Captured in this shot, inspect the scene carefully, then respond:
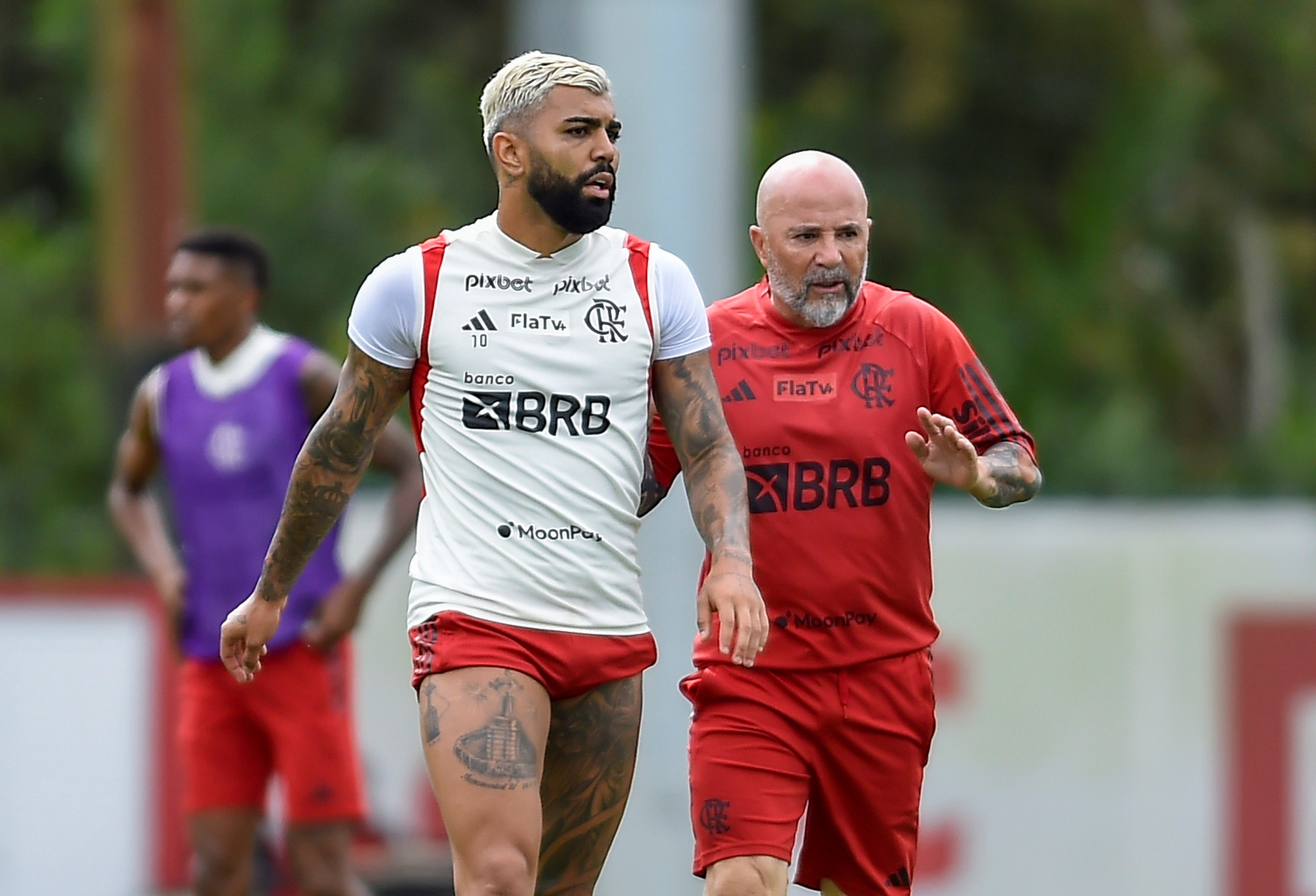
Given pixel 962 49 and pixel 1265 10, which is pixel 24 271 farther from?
pixel 1265 10

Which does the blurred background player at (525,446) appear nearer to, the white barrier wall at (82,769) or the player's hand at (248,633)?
the player's hand at (248,633)

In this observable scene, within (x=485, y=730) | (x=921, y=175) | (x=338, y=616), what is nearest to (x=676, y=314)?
(x=485, y=730)

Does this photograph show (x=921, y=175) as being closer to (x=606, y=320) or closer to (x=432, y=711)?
(x=606, y=320)

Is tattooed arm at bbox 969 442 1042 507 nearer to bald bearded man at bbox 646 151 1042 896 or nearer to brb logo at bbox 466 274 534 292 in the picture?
bald bearded man at bbox 646 151 1042 896

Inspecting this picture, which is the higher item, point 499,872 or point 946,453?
point 946,453

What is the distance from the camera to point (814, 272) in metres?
5.45

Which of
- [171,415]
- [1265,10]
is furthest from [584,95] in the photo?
[1265,10]

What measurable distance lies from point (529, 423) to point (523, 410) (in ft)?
0.11

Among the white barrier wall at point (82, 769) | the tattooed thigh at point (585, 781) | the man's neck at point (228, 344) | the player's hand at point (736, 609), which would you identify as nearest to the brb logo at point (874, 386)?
the player's hand at point (736, 609)

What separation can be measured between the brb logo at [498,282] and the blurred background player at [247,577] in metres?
2.18

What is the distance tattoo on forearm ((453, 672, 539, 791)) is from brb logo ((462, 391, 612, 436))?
56 cm

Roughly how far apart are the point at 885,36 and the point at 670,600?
43.4 feet

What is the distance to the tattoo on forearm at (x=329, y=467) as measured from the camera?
5082mm

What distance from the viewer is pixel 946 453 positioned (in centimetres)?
514
